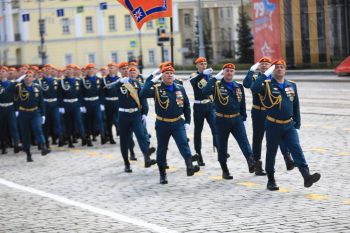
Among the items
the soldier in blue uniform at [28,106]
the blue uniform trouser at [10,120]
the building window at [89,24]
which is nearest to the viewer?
the soldier in blue uniform at [28,106]

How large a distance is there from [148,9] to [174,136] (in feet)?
18.7

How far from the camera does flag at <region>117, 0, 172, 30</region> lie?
62.3 ft

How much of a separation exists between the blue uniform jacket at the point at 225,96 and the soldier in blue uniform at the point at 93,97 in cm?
681

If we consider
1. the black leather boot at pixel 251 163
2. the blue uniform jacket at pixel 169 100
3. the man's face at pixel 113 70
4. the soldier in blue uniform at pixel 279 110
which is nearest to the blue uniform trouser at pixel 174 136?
the blue uniform jacket at pixel 169 100

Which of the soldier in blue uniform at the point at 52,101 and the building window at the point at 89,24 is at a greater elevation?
the building window at the point at 89,24

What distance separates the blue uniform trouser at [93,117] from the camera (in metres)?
20.8

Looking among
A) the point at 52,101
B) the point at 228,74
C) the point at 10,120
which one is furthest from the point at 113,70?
the point at 228,74

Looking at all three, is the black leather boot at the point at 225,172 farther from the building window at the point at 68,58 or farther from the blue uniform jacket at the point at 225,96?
the building window at the point at 68,58

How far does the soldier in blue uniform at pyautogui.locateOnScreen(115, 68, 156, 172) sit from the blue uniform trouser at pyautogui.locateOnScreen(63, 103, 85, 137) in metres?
4.76

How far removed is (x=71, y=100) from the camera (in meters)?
21.1

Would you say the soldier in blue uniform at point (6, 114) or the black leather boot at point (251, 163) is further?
the soldier in blue uniform at point (6, 114)

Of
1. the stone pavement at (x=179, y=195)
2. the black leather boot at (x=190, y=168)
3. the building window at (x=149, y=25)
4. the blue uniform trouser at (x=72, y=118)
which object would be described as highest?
the building window at (x=149, y=25)

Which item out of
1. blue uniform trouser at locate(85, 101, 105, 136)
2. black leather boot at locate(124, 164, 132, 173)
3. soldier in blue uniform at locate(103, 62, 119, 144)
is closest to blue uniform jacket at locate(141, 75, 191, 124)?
black leather boot at locate(124, 164, 132, 173)

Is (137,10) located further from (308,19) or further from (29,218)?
(308,19)
